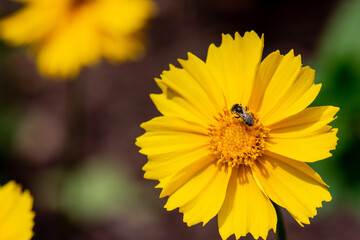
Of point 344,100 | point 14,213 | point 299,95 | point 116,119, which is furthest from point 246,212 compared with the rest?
point 116,119

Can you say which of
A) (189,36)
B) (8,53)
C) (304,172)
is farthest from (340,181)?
(8,53)

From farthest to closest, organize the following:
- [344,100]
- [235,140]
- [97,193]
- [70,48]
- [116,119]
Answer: [116,119]
[97,193]
[70,48]
[344,100]
[235,140]

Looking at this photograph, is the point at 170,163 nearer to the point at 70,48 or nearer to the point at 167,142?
the point at 167,142

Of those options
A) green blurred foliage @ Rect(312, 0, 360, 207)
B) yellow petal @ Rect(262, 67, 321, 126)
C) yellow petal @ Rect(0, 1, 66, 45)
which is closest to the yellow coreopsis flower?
yellow petal @ Rect(262, 67, 321, 126)

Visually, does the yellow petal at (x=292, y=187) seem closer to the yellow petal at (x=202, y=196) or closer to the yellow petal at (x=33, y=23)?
the yellow petal at (x=202, y=196)

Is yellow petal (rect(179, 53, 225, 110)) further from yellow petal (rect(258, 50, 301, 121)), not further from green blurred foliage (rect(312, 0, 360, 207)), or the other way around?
green blurred foliage (rect(312, 0, 360, 207))

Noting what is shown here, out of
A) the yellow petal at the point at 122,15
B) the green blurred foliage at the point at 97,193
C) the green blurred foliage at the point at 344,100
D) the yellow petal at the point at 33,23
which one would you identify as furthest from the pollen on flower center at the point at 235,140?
the green blurred foliage at the point at 97,193

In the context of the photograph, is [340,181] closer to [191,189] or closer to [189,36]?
[191,189]
